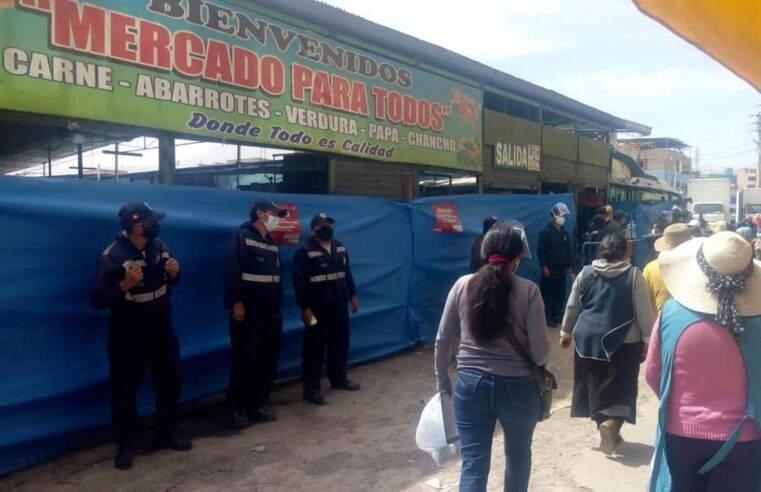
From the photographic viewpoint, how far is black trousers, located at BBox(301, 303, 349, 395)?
19.4 ft

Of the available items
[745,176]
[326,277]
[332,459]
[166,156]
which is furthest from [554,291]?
[745,176]

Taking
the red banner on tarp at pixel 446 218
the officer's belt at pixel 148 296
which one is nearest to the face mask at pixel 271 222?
the officer's belt at pixel 148 296

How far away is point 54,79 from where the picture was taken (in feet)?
17.5

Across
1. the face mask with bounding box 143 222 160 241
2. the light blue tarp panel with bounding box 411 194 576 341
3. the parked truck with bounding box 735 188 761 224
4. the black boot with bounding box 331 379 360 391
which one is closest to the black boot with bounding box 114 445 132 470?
the face mask with bounding box 143 222 160 241

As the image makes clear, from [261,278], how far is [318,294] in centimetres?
86

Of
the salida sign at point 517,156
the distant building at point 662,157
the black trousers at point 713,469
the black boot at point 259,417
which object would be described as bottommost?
the black boot at point 259,417

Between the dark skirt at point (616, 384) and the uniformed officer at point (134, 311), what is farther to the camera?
the dark skirt at point (616, 384)

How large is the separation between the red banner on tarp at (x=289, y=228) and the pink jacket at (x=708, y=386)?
4128 millimetres

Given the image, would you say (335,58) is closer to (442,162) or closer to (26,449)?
(442,162)

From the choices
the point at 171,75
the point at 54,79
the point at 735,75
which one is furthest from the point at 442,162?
the point at 735,75

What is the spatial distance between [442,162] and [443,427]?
7409 millimetres

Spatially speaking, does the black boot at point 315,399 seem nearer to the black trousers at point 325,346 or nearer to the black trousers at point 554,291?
the black trousers at point 325,346

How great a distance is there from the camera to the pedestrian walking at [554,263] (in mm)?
9477

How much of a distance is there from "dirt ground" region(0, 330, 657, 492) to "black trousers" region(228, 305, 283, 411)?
0.28 m
